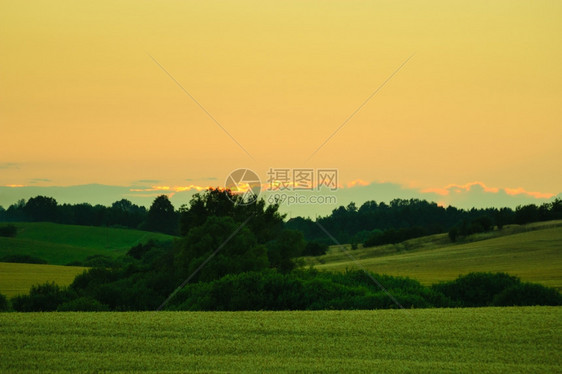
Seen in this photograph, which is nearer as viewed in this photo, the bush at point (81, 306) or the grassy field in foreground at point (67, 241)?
the bush at point (81, 306)

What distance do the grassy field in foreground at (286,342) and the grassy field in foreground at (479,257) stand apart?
29348 millimetres

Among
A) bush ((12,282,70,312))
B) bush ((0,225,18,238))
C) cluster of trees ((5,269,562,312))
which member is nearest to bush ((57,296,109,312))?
cluster of trees ((5,269,562,312))

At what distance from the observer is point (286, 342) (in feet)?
45.0

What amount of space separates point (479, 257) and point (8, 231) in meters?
88.5

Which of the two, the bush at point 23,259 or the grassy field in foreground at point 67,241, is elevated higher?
the grassy field in foreground at point 67,241

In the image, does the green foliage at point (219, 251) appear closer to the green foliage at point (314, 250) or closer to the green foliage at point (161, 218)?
the green foliage at point (314, 250)

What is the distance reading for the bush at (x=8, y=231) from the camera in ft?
376

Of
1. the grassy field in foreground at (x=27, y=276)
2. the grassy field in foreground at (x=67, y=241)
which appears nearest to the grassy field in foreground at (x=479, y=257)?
the grassy field in foreground at (x=27, y=276)

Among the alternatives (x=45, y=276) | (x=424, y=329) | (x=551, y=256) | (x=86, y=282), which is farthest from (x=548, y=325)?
(x=45, y=276)

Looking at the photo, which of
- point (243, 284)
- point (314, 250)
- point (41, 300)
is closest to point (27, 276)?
point (41, 300)

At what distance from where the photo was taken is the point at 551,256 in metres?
62.6

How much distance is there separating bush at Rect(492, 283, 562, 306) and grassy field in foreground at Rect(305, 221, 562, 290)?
16088 millimetres

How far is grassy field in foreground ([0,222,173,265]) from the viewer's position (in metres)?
97.8

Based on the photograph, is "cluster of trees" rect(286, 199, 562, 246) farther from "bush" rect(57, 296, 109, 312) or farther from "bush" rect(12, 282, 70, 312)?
"bush" rect(57, 296, 109, 312)
